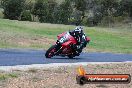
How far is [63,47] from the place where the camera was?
20484mm

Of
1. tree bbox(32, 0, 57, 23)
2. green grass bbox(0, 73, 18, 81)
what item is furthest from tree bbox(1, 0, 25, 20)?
green grass bbox(0, 73, 18, 81)

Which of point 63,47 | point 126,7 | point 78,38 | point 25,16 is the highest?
point 78,38

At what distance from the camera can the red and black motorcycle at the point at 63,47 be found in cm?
2002

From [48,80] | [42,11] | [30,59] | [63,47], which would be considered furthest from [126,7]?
[48,80]

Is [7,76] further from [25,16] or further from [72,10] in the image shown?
[72,10]

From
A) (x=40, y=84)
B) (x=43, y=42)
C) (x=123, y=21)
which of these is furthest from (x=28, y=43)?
(x=123, y=21)

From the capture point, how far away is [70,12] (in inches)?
2803

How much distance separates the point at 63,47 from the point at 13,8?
43573 mm

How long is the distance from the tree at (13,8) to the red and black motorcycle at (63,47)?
140 ft

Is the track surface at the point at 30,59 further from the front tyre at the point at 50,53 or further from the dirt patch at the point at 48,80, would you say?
the dirt patch at the point at 48,80

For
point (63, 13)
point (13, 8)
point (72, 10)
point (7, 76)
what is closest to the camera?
point (7, 76)

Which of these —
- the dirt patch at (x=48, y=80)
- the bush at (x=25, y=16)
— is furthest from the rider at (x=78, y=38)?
the bush at (x=25, y=16)

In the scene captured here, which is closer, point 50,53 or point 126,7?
point 50,53

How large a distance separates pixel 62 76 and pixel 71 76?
1.14 ft
